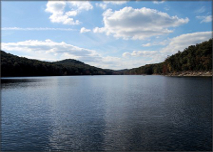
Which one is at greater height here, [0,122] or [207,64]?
[207,64]

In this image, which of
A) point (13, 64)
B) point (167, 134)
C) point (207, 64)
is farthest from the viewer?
point (13, 64)

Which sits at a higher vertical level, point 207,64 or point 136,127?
point 207,64

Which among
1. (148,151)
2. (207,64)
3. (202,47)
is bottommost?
(148,151)

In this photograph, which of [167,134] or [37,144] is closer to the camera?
[37,144]

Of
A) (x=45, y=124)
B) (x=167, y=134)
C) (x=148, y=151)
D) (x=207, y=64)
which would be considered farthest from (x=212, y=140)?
(x=207, y=64)

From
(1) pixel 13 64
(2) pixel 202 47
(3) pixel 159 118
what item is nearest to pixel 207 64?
(2) pixel 202 47

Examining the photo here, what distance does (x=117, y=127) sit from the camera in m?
20.0

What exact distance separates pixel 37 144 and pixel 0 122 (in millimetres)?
9994

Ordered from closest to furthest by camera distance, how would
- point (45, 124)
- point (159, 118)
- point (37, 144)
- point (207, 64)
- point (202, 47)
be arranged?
point (37, 144)
point (45, 124)
point (159, 118)
point (207, 64)
point (202, 47)

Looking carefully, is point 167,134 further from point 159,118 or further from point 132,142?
point 159,118

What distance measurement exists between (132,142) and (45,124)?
1147cm

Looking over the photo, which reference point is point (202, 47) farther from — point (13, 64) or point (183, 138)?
point (13, 64)

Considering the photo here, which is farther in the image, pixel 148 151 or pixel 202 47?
pixel 202 47

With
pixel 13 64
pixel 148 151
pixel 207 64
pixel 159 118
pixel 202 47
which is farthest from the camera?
pixel 13 64
